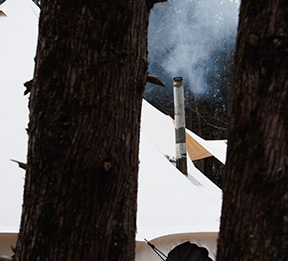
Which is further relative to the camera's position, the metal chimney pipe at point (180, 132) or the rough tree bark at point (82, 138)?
the metal chimney pipe at point (180, 132)

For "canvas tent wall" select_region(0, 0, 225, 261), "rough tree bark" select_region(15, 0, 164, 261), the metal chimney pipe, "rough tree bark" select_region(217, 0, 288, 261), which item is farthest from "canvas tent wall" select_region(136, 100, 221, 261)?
"rough tree bark" select_region(217, 0, 288, 261)

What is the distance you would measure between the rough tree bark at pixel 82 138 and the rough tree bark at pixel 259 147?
23 centimetres

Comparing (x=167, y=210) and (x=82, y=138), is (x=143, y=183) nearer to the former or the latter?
(x=167, y=210)

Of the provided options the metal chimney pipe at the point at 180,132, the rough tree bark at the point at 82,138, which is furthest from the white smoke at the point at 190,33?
the rough tree bark at the point at 82,138

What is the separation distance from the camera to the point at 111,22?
77cm

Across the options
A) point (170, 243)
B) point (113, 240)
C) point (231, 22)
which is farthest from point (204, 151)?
point (231, 22)

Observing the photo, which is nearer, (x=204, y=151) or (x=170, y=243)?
(x=170, y=243)

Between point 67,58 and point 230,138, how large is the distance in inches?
13.9

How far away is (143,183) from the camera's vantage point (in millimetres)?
2793

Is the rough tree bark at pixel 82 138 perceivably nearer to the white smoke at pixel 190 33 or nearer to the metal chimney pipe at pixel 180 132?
the metal chimney pipe at pixel 180 132

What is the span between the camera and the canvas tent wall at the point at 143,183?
7.30 ft

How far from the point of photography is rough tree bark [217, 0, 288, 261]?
0.55m

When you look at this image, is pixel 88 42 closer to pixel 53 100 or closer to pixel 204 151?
pixel 53 100

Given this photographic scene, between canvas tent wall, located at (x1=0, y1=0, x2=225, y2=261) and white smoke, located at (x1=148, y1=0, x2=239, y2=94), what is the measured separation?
7510mm
